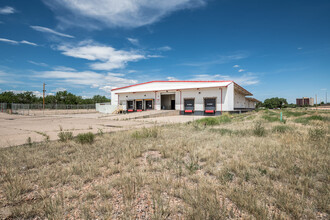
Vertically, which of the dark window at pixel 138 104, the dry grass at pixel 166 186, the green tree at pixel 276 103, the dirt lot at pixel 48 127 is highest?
the green tree at pixel 276 103

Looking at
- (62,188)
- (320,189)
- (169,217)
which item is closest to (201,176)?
Result: (169,217)

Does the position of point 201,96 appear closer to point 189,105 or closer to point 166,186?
point 189,105

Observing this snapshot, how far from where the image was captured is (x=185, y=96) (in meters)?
25.9

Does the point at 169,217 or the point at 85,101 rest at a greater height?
the point at 85,101

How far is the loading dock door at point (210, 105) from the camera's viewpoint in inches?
933

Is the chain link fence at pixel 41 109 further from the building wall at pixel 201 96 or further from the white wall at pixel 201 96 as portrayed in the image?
the building wall at pixel 201 96

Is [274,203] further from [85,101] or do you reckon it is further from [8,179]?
[85,101]

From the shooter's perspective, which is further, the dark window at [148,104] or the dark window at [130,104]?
the dark window at [130,104]

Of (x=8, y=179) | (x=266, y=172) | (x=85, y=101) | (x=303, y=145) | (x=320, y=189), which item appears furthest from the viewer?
(x=85, y=101)

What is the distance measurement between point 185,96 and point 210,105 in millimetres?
4072

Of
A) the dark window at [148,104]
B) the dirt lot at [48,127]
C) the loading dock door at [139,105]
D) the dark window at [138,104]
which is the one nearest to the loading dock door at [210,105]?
the dark window at [148,104]

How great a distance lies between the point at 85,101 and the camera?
225 feet

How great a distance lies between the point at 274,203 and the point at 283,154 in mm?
2341

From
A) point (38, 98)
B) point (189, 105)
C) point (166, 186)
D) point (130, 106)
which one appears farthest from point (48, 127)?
point (38, 98)
